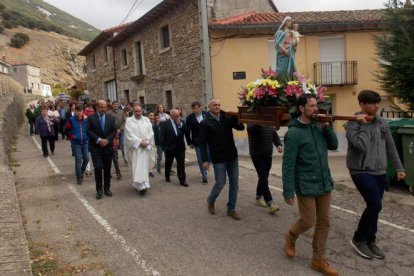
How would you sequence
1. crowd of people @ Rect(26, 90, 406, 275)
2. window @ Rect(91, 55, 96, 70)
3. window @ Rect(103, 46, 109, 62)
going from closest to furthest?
crowd of people @ Rect(26, 90, 406, 275)
window @ Rect(103, 46, 109, 62)
window @ Rect(91, 55, 96, 70)

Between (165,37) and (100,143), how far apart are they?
12.0 meters

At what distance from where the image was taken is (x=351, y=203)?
709cm

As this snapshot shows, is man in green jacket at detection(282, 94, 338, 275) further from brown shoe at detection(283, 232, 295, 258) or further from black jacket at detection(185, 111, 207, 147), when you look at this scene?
black jacket at detection(185, 111, 207, 147)

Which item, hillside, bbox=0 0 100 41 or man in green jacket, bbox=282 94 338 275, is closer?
man in green jacket, bbox=282 94 338 275

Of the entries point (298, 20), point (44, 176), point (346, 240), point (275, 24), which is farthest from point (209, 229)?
point (298, 20)

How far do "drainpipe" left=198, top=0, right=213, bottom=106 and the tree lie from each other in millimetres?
5828

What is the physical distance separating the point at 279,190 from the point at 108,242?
3902 mm

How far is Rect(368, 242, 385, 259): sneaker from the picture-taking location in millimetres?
4602

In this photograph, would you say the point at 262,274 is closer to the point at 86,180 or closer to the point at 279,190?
the point at 279,190

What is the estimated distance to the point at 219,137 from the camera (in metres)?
5.98

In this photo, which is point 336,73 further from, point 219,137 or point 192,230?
Answer: point 192,230

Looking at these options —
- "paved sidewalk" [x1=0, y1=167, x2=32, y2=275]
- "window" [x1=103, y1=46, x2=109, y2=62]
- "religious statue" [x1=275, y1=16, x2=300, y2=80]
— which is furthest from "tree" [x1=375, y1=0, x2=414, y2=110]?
"window" [x1=103, y1=46, x2=109, y2=62]

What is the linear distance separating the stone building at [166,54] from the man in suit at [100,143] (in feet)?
25.6

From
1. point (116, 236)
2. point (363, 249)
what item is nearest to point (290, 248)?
point (363, 249)
